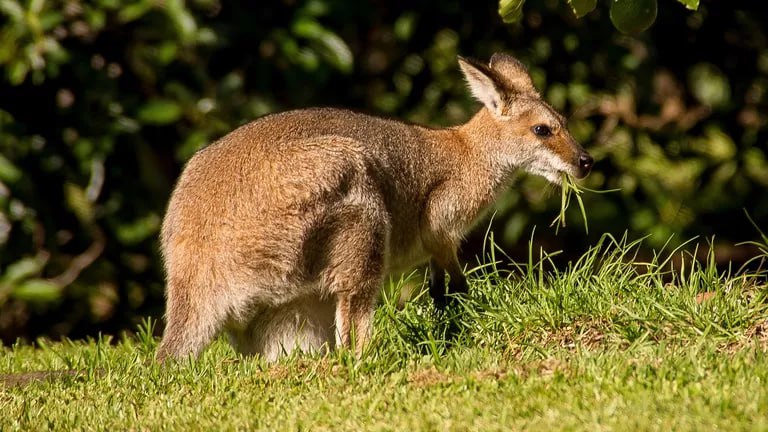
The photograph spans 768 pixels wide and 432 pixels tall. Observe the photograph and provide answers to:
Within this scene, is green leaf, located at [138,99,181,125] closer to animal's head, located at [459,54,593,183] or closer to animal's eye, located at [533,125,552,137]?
animal's head, located at [459,54,593,183]

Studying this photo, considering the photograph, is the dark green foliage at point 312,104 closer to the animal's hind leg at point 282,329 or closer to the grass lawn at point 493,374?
the grass lawn at point 493,374

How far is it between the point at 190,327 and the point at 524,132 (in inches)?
93.5

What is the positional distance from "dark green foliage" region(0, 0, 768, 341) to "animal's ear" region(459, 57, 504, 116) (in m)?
1.00

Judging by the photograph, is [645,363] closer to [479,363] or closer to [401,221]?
[479,363]

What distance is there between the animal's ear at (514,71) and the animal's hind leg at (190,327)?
250 cm

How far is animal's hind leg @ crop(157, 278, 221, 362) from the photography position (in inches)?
222

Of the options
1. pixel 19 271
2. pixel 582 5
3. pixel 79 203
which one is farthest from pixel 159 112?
pixel 582 5

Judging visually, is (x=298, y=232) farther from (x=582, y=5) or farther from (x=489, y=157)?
(x=582, y=5)

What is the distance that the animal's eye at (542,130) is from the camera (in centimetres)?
715

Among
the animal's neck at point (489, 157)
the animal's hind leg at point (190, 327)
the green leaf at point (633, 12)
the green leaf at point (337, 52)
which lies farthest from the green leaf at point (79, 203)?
the green leaf at point (633, 12)

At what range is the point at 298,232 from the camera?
18.7 feet

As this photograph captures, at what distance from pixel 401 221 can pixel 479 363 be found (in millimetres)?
1371

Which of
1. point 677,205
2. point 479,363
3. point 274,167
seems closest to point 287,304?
point 274,167

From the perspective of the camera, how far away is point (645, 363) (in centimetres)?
481
